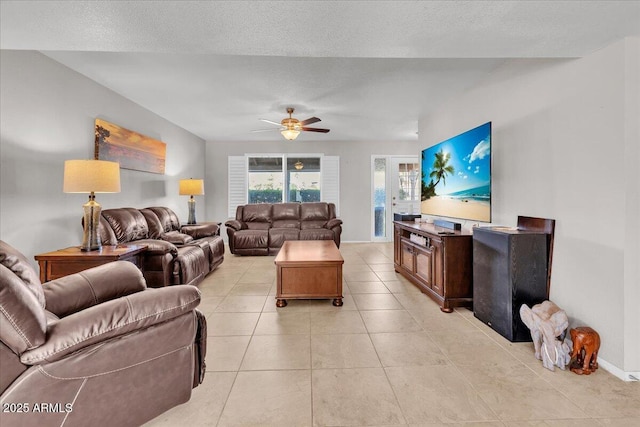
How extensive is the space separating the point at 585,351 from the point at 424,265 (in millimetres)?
1560

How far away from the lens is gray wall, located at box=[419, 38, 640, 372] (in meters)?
1.83

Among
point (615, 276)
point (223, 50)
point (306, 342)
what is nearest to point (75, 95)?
point (223, 50)

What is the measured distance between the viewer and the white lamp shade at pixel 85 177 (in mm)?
2518

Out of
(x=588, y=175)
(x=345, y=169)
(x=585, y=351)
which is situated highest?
(x=345, y=169)

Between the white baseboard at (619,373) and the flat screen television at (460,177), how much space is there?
134cm

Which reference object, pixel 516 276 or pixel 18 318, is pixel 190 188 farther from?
pixel 516 276

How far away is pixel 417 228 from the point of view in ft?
11.5

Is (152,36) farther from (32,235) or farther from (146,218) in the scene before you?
(146,218)

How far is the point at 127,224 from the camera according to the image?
347 centimetres

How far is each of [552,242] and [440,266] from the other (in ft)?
3.13

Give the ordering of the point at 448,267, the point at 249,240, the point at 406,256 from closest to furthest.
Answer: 1. the point at 448,267
2. the point at 406,256
3. the point at 249,240

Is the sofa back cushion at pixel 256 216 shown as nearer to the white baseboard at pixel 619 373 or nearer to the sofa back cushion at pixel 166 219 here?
the sofa back cushion at pixel 166 219

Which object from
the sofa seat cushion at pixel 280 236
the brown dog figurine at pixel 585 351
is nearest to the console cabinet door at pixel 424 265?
the brown dog figurine at pixel 585 351

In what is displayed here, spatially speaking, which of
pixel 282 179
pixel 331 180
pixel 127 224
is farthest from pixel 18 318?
pixel 331 180
